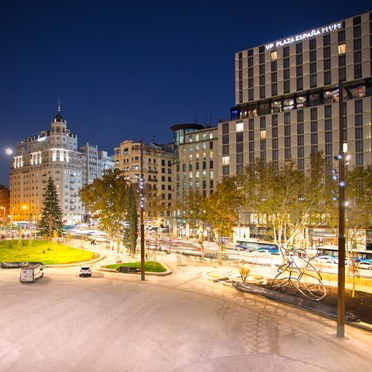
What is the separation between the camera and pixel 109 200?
55844 mm

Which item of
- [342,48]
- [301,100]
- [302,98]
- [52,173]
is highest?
[342,48]

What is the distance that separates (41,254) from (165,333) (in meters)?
35.7

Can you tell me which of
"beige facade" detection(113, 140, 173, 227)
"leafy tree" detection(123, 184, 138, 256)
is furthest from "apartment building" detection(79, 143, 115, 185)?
"leafy tree" detection(123, 184, 138, 256)

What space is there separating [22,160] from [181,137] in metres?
102

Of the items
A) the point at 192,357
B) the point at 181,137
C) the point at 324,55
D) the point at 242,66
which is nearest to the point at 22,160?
the point at 181,137

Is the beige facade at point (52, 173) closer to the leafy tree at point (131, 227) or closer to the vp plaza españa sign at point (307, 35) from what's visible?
the vp plaza españa sign at point (307, 35)

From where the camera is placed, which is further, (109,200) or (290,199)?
(109,200)

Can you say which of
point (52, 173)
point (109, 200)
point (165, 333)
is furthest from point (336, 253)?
point (52, 173)

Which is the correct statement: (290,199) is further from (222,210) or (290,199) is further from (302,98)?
(302,98)

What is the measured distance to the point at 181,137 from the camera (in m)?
106

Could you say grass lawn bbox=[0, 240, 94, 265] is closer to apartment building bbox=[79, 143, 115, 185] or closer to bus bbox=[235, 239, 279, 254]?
bus bbox=[235, 239, 279, 254]

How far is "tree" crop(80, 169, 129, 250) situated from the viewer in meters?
55.0

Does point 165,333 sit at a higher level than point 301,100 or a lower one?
lower

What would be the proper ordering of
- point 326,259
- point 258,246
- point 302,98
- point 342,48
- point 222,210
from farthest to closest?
1. point 302,98
2. point 342,48
3. point 258,246
4. point 326,259
5. point 222,210
